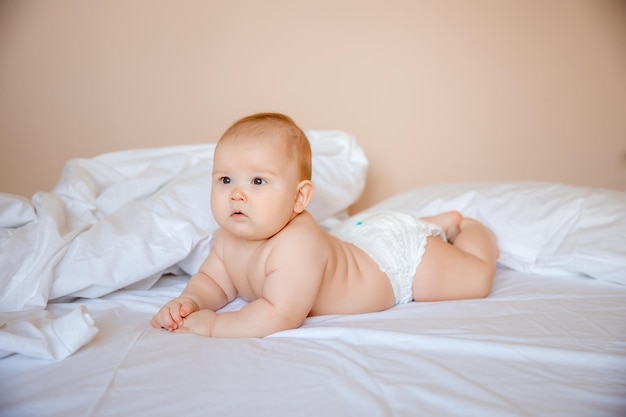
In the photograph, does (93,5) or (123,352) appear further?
(93,5)

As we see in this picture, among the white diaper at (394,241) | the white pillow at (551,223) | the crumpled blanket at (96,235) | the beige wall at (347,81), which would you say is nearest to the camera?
the crumpled blanket at (96,235)

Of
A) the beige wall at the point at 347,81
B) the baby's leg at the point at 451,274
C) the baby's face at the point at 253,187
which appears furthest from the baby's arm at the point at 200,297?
the beige wall at the point at 347,81

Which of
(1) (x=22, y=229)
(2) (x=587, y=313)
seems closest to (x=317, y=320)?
(2) (x=587, y=313)

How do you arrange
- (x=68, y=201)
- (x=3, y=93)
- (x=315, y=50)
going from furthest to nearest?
(x=315, y=50)
(x=3, y=93)
(x=68, y=201)

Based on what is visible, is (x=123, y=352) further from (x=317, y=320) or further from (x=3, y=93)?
(x=3, y=93)

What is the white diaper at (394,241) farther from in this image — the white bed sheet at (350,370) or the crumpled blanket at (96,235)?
the crumpled blanket at (96,235)

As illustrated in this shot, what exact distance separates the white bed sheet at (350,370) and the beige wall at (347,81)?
1162mm

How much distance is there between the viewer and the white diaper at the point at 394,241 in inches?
47.5

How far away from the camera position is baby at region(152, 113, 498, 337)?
3.27 ft

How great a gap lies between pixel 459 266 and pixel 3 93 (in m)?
1.80

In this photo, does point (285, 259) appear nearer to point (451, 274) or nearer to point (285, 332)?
point (285, 332)

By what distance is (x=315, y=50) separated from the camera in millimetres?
2174

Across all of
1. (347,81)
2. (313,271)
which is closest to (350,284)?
(313,271)

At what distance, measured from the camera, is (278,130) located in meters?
1.05
